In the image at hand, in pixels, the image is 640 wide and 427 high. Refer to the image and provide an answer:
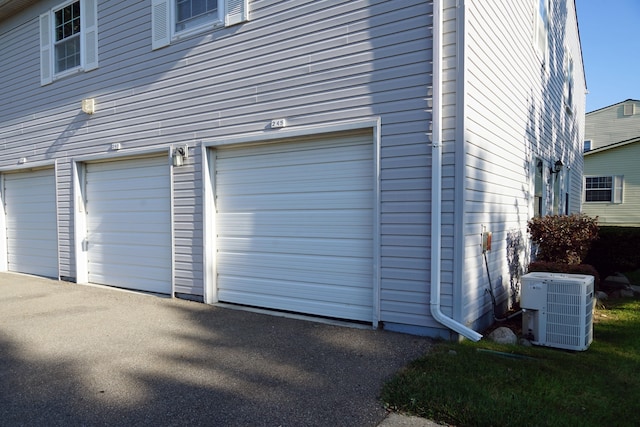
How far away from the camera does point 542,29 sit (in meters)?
8.53

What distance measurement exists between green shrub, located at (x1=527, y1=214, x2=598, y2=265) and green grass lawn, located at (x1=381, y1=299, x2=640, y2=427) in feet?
7.61

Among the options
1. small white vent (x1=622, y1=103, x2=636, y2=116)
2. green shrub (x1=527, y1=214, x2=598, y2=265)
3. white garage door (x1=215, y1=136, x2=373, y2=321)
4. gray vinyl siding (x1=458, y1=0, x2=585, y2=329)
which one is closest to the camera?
gray vinyl siding (x1=458, y1=0, x2=585, y2=329)

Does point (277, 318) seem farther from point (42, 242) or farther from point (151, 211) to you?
point (42, 242)

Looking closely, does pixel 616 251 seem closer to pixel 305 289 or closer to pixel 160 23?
pixel 305 289

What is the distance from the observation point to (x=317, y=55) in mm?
5395

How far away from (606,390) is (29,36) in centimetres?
1161

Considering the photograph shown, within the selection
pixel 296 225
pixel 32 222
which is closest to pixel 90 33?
pixel 32 222

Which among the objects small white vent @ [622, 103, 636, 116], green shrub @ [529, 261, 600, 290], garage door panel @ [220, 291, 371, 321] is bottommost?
garage door panel @ [220, 291, 371, 321]

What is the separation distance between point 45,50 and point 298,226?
7.14m

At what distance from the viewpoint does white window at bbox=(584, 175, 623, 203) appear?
2048 centimetres

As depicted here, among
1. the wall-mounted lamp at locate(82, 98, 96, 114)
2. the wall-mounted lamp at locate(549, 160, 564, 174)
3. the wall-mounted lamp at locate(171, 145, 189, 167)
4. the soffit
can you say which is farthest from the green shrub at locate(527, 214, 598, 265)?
the soffit

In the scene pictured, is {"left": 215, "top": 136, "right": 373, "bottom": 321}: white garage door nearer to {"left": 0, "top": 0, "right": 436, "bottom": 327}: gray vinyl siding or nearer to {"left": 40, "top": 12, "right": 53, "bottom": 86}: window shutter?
{"left": 0, "top": 0, "right": 436, "bottom": 327}: gray vinyl siding

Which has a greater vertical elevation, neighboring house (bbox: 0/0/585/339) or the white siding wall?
the white siding wall

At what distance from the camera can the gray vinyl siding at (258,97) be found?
4762 mm
